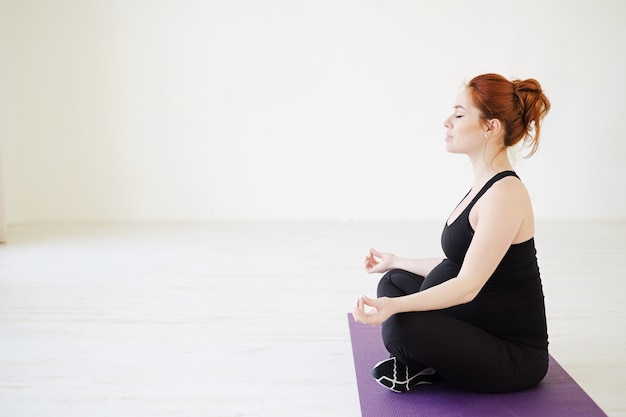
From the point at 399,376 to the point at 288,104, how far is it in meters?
3.75

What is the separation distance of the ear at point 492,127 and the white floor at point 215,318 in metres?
0.83

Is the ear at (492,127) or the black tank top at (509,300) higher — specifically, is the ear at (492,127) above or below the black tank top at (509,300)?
above

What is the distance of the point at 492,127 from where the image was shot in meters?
2.03

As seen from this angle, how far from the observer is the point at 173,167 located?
5617 mm

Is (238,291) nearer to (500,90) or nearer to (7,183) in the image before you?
(500,90)

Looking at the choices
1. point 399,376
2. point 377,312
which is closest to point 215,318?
point 399,376

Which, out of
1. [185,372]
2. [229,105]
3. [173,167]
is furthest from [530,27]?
[185,372]

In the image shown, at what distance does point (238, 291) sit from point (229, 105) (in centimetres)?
246

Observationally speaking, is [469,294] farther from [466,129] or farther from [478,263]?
[466,129]

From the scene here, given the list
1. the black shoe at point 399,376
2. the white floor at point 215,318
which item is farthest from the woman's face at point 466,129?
the white floor at point 215,318

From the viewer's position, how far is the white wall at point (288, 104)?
5508mm

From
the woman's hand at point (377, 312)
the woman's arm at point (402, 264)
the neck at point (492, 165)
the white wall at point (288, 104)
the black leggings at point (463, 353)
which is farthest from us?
the white wall at point (288, 104)

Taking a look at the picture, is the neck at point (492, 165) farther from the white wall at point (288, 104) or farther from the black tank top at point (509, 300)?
the white wall at point (288, 104)

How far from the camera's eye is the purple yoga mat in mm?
1949
